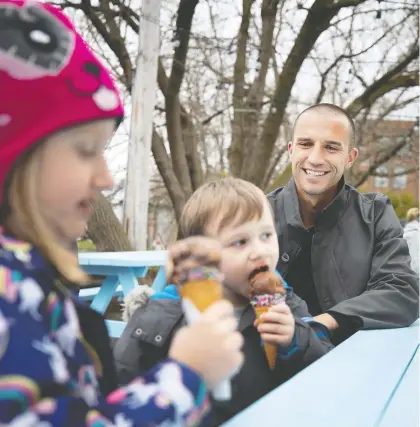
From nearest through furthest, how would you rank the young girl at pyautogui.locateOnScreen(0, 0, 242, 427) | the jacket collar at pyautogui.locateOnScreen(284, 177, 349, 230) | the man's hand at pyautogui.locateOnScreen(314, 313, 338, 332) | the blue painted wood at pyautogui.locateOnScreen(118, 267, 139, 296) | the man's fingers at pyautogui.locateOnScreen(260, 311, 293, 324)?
the young girl at pyautogui.locateOnScreen(0, 0, 242, 427) < the man's fingers at pyautogui.locateOnScreen(260, 311, 293, 324) < the man's hand at pyautogui.locateOnScreen(314, 313, 338, 332) < the jacket collar at pyautogui.locateOnScreen(284, 177, 349, 230) < the blue painted wood at pyautogui.locateOnScreen(118, 267, 139, 296)

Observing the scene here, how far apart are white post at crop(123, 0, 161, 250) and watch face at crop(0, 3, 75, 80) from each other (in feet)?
16.3

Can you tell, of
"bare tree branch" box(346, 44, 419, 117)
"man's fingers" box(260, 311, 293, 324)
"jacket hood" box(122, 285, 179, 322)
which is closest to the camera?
"man's fingers" box(260, 311, 293, 324)

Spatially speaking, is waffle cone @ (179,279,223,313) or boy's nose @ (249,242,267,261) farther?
boy's nose @ (249,242,267,261)

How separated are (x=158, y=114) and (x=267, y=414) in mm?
7780

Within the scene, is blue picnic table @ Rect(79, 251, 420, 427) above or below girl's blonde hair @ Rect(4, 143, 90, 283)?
below

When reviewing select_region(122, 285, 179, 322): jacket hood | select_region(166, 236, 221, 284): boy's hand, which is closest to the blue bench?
select_region(122, 285, 179, 322): jacket hood

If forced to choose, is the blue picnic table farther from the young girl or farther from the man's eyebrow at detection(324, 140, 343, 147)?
the man's eyebrow at detection(324, 140, 343, 147)

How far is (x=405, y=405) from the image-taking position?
959mm

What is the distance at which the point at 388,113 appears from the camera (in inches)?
459

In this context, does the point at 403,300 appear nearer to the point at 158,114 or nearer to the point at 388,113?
A: the point at 158,114

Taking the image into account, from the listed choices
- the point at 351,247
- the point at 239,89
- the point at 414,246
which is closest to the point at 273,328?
the point at 351,247

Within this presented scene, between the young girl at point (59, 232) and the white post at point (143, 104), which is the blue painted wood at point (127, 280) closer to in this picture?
the white post at point (143, 104)

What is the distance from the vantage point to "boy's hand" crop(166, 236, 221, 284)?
83 centimetres

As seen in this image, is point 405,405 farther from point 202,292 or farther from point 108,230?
point 108,230
